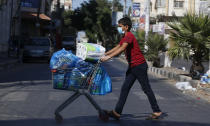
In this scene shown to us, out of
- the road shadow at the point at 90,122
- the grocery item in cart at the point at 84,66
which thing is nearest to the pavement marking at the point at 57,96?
the road shadow at the point at 90,122

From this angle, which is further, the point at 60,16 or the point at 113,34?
the point at 60,16

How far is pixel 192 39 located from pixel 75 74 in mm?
10651

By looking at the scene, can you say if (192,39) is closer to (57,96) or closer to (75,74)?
(57,96)

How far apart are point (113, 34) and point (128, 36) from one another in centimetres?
5361

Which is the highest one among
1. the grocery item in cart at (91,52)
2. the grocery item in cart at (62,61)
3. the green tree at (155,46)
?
the grocery item in cart at (91,52)

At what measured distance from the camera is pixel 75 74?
7.23 metres

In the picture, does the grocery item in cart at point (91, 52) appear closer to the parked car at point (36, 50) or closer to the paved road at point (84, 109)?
the paved road at point (84, 109)

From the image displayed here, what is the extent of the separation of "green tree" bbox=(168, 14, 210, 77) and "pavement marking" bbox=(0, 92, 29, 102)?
7591 millimetres

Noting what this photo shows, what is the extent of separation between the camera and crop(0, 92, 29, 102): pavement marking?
10.6m

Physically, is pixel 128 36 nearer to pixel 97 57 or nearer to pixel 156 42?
pixel 97 57

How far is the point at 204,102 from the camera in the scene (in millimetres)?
11539

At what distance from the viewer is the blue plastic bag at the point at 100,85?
737 centimetres

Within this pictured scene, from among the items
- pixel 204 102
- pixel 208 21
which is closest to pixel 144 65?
pixel 204 102

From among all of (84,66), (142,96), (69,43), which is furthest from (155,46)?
(69,43)
